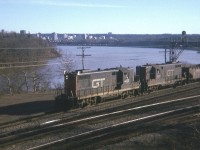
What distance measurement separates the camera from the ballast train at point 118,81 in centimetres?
2711

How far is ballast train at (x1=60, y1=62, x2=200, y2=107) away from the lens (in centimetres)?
2711

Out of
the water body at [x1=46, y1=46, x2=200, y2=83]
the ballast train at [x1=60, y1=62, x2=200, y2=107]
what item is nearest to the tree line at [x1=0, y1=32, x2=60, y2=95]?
the water body at [x1=46, y1=46, x2=200, y2=83]

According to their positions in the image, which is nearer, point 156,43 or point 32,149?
point 32,149

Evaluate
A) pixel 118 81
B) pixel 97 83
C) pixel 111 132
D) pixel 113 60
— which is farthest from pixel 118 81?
pixel 113 60

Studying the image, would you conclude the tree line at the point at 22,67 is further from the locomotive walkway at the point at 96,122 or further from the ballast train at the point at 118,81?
the locomotive walkway at the point at 96,122

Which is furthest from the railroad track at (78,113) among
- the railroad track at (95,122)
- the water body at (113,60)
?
the water body at (113,60)

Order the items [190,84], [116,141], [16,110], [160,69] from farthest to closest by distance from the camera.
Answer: [190,84], [160,69], [16,110], [116,141]

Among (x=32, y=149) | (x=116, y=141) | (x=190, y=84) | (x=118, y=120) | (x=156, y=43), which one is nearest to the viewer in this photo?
(x=32, y=149)

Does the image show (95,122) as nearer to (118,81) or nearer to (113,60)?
(118,81)

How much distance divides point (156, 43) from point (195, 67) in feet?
174

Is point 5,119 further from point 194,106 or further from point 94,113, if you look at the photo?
point 194,106

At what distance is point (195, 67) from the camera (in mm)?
43688

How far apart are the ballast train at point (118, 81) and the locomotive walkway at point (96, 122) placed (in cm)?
141

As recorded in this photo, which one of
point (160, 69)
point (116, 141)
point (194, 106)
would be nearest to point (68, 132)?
point (116, 141)
